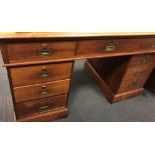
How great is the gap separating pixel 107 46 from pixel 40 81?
0.51m

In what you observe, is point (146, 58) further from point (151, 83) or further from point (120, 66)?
point (151, 83)

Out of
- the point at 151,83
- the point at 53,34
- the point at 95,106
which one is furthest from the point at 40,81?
the point at 151,83

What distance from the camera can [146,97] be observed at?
1.77m

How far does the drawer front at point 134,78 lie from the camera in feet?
4.75

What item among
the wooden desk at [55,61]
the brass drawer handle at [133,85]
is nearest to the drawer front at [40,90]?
the wooden desk at [55,61]

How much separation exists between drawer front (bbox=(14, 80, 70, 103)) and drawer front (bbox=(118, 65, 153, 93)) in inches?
24.0

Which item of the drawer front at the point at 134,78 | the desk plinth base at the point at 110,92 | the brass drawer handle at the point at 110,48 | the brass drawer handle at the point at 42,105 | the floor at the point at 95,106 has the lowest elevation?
the floor at the point at 95,106

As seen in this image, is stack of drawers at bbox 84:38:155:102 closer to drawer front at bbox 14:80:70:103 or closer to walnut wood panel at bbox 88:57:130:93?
walnut wood panel at bbox 88:57:130:93

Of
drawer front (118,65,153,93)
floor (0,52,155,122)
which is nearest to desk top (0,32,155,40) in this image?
drawer front (118,65,153,93)

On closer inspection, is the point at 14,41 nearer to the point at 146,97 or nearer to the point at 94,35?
the point at 94,35

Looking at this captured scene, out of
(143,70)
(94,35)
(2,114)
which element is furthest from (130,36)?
(2,114)

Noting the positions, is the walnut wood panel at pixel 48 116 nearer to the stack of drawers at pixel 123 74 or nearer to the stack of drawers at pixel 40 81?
the stack of drawers at pixel 40 81

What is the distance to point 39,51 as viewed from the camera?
87 cm

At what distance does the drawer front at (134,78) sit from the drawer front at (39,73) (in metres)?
0.63
